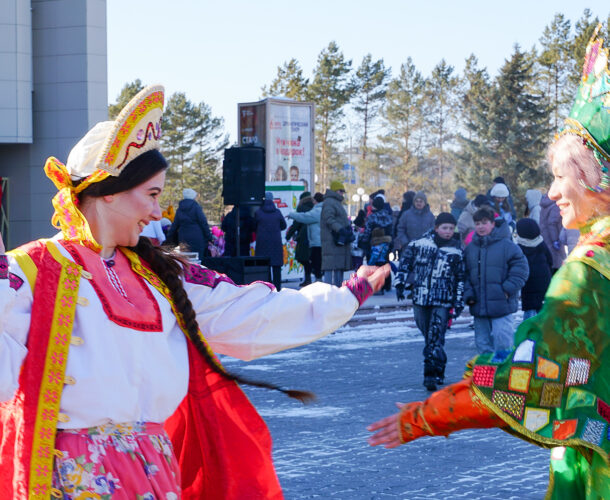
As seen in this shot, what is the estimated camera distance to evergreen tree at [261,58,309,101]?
56906mm

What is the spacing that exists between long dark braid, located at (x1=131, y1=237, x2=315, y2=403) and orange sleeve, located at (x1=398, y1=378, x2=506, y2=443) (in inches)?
18.7

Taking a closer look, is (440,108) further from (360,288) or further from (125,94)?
(360,288)

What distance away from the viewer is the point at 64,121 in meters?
20.5

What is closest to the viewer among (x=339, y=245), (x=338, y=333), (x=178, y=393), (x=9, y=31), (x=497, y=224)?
(x=178, y=393)

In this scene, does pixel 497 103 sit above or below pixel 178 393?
above

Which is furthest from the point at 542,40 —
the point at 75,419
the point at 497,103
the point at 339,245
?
the point at 75,419

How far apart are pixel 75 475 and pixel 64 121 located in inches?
736

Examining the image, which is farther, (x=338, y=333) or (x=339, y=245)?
(x=339, y=245)

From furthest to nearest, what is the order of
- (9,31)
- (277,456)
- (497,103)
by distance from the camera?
1. (497,103)
2. (9,31)
3. (277,456)

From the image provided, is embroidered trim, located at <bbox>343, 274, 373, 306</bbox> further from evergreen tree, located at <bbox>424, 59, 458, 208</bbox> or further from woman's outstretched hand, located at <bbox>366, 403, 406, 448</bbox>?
evergreen tree, located at <bbox>424, 59, 458, 208</bbox>

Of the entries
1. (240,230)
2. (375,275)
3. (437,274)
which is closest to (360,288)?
(375,275)

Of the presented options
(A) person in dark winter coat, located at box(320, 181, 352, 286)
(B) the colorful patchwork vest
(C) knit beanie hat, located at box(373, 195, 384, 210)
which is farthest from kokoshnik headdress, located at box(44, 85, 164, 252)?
(C) knit beanie hat, located at box(373, 195, 384, 210)

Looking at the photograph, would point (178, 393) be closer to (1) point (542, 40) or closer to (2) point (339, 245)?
(2) point (339, 245)

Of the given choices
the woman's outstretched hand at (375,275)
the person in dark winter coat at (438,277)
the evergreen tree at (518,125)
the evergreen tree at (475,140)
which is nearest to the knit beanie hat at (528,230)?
the person in dark winter coat at (438,277)
